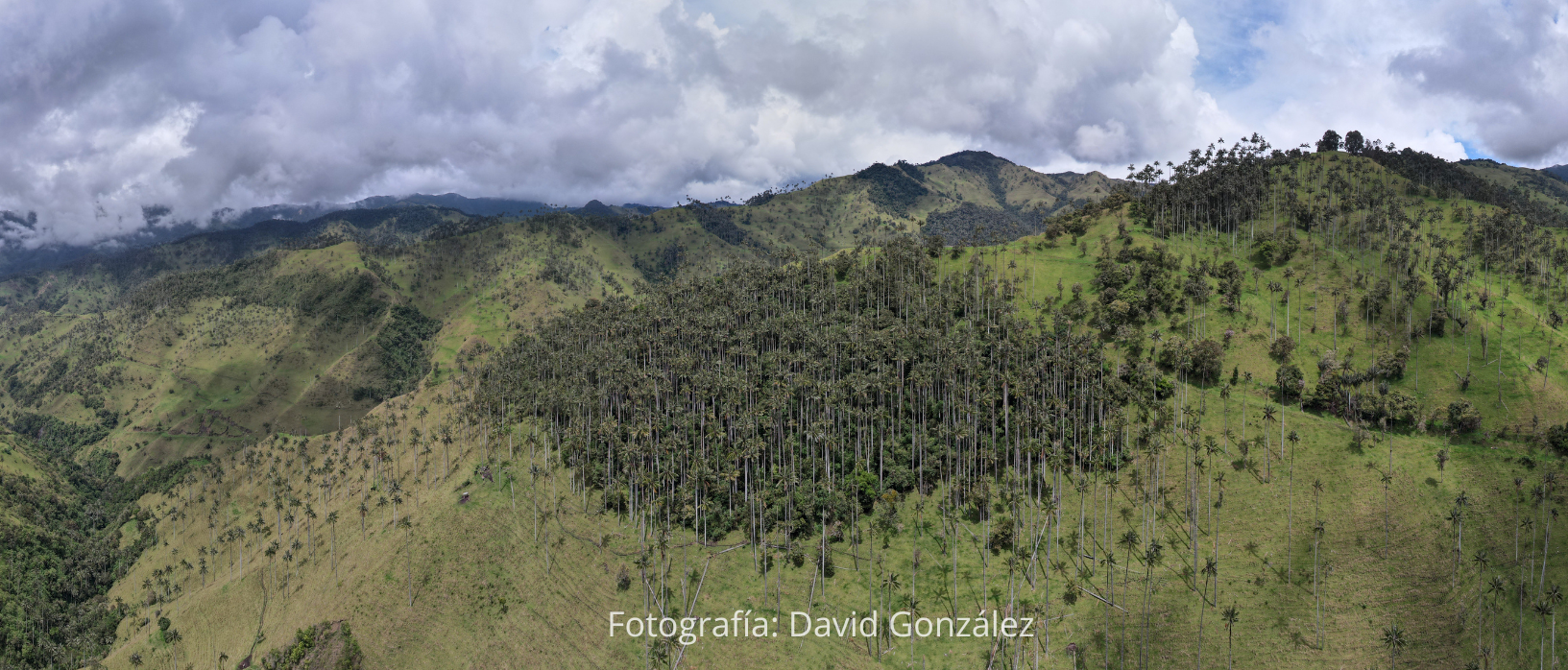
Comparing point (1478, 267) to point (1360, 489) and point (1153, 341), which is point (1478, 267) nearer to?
point (1153, 341)

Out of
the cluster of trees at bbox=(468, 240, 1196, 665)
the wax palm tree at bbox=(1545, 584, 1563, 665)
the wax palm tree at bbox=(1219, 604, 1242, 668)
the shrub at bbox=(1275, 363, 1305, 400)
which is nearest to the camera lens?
the wax palm tree at bbox=(1545, 584, 1563, 665)

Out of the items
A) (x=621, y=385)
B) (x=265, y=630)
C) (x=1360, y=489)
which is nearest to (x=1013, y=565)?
(x=1360, y=489)

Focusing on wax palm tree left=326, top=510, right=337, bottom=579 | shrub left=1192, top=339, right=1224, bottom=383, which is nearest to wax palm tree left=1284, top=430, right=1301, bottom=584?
shrub left=1192, top=339, right=1224, bottom=383

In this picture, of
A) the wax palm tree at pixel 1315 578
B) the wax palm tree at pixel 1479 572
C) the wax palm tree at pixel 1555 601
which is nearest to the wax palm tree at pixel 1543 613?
the wax palm tree at pixel 1555 601

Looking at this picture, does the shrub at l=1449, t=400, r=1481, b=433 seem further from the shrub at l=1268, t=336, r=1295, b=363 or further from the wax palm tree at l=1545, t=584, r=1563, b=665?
the wax palm tree at l=1545, t=584, r=1563, b=665

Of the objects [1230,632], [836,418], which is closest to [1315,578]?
[1230,632]

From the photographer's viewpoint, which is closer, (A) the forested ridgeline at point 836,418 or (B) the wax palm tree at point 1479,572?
(B) the wax palm tree at point 1479,572

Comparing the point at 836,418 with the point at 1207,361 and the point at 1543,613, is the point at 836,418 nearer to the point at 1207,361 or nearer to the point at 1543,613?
the point at 1207,361

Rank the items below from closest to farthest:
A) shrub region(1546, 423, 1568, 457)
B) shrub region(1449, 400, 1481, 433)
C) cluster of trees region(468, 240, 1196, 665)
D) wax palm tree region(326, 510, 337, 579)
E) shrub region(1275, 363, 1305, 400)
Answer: shrub region(1546, 423, 1568, 457) → shrub region(1449, 400, 1481, 433) → cluster of trees region(468, 240, 1196, 665) → shrub region(1275, 363, 1305, 400) → wax palm tree region(326, 510, 337, 579)

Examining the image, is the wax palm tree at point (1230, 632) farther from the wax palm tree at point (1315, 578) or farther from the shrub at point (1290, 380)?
the shrub at point (1290, 380)
